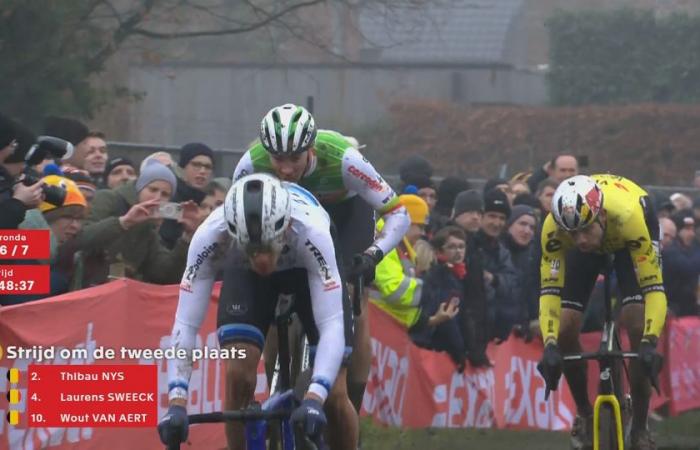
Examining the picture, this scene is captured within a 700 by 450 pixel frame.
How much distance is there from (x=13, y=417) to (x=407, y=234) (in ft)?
17.1

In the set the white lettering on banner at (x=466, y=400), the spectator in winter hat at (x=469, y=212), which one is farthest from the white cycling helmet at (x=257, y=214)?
the spectator in winter hat at (x=469, y=212)

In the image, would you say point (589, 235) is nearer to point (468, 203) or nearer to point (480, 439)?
point (480, 439)

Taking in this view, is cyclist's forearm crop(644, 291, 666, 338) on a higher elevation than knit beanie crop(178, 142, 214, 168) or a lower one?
lower

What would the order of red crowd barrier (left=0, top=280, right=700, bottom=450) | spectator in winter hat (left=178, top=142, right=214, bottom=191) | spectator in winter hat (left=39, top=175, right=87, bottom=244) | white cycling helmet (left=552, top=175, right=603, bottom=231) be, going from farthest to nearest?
spectator in winter hat (left=178, top=142, right=214, bottom=191)
white cycling helmet (left=552, top=175, right=603, bottom=231)
spectator in winter hat (left=39, top=175, right=87, bottom=244)
red crowd barrier (left=0, top=280, right=700, bottom=450)

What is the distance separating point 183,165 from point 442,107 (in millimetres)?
21465

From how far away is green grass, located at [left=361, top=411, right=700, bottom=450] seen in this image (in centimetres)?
1224

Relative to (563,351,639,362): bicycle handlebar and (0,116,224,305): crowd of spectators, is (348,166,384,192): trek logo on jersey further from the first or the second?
(563,351,639,362): bicycle handlebar

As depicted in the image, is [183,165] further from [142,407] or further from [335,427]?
[335,427]

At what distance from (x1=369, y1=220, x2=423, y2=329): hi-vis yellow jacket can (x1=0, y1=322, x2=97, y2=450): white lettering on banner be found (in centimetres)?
327

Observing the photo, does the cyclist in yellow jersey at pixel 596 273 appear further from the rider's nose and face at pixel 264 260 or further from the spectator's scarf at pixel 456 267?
the rider's nose and face at pixel 264 260

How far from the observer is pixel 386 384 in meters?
12.6

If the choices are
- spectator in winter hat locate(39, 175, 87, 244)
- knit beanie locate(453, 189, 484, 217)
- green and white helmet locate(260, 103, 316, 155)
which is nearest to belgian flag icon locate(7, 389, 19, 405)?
spectator in winter hat locate(39, 175, 87, 244)

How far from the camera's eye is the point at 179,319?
7.38 meters

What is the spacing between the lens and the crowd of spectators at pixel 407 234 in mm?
9648
